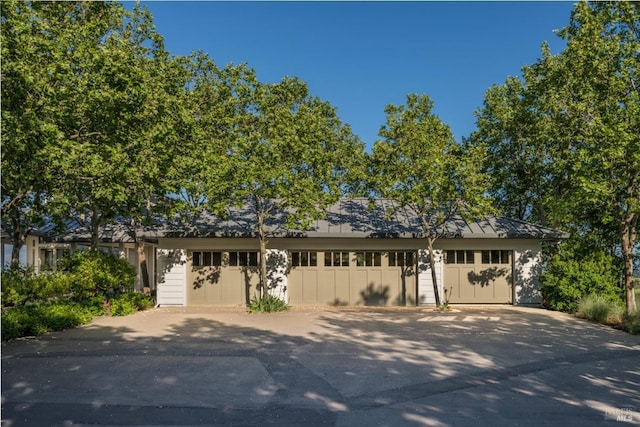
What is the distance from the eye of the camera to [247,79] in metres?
16.8

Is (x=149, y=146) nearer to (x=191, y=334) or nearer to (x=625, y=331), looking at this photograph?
(x=191, y=334)

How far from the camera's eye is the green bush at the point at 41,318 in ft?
34.0

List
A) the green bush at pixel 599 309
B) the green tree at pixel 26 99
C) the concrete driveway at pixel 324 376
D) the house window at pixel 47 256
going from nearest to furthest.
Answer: the concrete driveway at pixel 324 376, the green tree at pixel 26 99, the green bush at pixel 599 309, the house window at pixel 47 256

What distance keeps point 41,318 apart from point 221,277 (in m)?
7.29

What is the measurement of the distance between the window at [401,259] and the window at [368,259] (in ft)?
1.46

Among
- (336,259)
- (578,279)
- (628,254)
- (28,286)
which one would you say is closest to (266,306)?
(336,259)

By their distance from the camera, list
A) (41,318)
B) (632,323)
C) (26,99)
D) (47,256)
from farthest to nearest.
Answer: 1. (47,256)
2. (632,323)
3. (41,318)
4. (26,99)

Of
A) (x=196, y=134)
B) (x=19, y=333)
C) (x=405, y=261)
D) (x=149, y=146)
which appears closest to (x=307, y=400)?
(x=19, y=333)

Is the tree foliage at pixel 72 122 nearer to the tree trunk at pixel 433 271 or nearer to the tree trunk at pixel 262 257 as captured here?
the tree trunk at pixel 262 257

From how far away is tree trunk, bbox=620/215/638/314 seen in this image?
1404cm

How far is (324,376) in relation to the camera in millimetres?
7215

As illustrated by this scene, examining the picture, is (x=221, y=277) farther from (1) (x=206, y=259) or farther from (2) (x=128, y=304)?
(2) (x=128, y=304)

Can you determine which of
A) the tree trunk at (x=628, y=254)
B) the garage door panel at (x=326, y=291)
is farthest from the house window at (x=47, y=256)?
the tree trunk at (x=628, y=254)

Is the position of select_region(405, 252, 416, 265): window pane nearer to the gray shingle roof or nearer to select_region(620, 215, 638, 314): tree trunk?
the gray shingle roof
